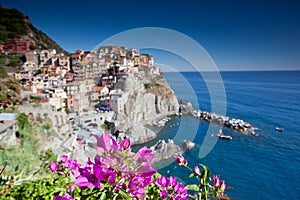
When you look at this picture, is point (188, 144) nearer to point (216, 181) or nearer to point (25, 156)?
point (25, 156)

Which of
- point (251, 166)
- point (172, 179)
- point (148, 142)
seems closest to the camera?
point (172, 179)

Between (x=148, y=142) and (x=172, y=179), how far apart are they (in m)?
12.8

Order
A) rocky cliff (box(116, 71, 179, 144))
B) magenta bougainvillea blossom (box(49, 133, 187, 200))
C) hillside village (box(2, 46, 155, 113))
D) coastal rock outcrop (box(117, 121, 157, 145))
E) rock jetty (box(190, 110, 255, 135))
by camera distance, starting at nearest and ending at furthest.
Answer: magenta bougainvillea blossom (box(49, 133, 187, 200))
coastal rock outcrop (box(117, 121, 157, 145))
hillside village (box(2, 46, 155, 113))
rocky cliff (box(116, 71, 179, 144))
rock jetty (box(190, 110, 255, 135))

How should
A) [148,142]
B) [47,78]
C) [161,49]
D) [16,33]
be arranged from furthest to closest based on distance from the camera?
[16,33] → [47,78] → [148,142] → [161,49]

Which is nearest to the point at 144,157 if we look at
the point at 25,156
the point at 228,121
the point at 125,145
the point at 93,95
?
the point at 125,145

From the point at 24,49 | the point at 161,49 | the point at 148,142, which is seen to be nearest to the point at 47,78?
the point at 148,142

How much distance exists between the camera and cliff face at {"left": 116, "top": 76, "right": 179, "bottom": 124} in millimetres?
15938

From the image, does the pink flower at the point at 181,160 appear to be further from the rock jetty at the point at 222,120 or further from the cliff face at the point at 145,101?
the rock jetty at the point at 222,120

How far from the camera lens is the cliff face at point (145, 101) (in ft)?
52.3

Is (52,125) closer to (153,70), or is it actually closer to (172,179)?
(172,179)

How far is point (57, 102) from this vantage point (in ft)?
39.8

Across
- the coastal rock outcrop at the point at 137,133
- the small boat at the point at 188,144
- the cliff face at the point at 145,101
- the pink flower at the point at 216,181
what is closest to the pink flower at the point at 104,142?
the pink flower at the point at 216,181

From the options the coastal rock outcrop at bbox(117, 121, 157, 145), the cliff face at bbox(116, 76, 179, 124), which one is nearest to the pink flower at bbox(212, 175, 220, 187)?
the coastal rock outcrop at bbox(117, 121, 157, 145)

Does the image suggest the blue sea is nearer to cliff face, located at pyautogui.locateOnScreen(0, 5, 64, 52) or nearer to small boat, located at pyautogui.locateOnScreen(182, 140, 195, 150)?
small boat, located at pyautogui.locateOnScreen(182, 140, 195, 150)
